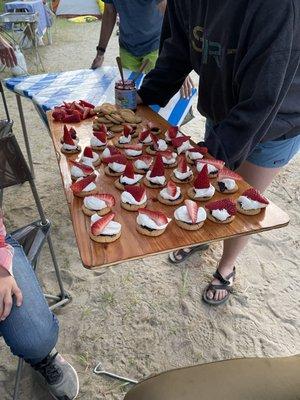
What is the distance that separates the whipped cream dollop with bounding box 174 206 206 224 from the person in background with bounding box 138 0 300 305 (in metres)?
0.31

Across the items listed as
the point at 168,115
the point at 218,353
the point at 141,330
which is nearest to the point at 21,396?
the point at 141,330

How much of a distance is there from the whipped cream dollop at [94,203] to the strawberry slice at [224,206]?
1.41ft

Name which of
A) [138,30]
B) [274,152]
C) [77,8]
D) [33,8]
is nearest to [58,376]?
[274,152]

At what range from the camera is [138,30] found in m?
3.14

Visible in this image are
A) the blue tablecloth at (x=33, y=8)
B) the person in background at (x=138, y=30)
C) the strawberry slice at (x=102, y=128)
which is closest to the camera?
the strawberry slice at (x=102, y=128)

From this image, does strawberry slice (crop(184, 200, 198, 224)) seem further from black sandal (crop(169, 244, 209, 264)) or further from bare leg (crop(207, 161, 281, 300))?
black sandal (crop(169, 244, 209, 264))

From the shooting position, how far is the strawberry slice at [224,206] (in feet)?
4.46

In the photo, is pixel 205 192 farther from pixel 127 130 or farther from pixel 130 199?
pixel 127 130

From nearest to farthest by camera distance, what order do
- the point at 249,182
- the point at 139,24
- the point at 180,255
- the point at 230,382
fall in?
the point at 230,382, the point at 249,182, the point at 180,255, the point at 139,24

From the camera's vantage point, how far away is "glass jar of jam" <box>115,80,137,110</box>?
215cm

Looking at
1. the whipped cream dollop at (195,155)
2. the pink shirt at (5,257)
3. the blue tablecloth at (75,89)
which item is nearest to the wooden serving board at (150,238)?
the whipped cream dollop at (195,155)

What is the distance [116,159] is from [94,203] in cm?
40

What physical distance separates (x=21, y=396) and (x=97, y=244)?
44.8 inches

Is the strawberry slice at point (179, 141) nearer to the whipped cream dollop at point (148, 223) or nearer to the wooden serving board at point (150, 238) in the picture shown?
the wooden serving board at point (150, 238)
